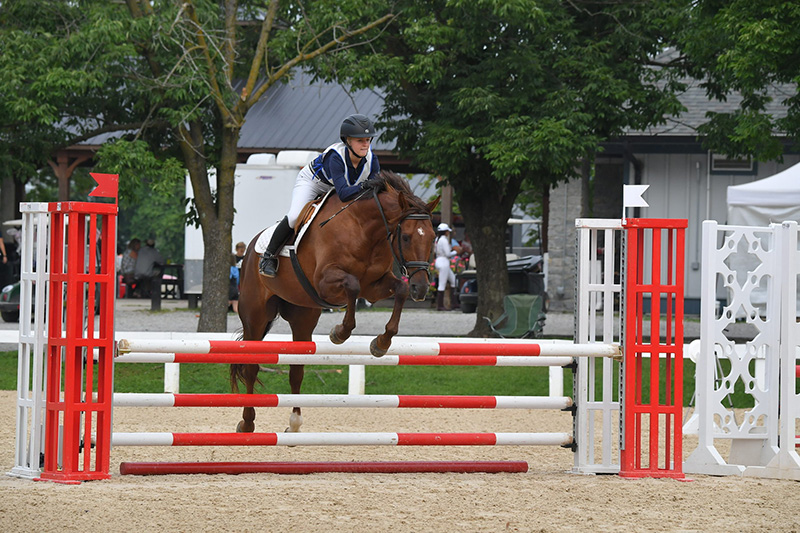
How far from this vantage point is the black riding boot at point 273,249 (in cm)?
669

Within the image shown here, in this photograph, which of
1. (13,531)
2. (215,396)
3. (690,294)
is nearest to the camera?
(13,531)

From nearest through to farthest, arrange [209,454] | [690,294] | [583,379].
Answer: [583,379] < [209,454] < [690,294]

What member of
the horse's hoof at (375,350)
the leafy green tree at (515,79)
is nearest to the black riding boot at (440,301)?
the leafy green tree at (515,79)

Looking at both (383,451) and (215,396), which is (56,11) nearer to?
(383,451)

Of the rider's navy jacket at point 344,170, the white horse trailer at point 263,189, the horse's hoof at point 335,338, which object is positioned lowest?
the horse's hoof at point 335,338

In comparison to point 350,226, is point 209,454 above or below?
below

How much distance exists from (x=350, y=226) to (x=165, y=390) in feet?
17.5

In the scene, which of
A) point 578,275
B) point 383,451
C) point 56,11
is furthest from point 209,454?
point 56,11

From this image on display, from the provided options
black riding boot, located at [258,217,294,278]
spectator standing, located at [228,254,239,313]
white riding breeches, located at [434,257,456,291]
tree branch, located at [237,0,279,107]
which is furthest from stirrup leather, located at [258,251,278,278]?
white riding breeches, located at [434,257,456,291]

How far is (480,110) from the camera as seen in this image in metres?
14.0

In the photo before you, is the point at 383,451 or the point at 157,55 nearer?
the point at 383,451

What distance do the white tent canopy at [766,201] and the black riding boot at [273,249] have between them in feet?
22.9

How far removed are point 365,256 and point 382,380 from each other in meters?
5.88

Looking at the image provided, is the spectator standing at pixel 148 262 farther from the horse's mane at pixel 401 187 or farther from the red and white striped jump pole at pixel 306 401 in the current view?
the horse's mane at pixel 401 187
